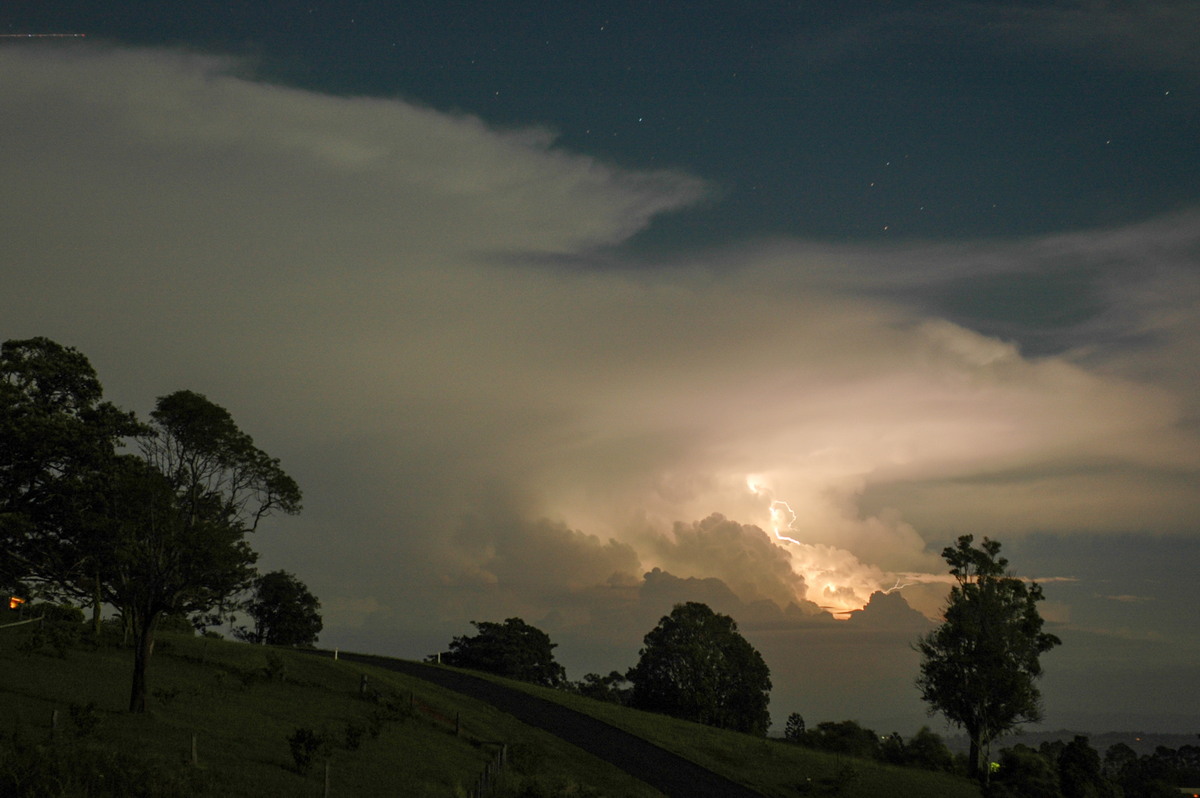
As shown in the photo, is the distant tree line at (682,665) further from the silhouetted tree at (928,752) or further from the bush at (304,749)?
the bush at (304,749)

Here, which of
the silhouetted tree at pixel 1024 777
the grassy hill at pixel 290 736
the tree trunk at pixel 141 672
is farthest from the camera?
the silhouetted tree at pixel 1024 777

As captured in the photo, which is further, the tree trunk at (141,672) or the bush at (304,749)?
the tree trunk at (141,672)

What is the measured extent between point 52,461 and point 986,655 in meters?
61.7

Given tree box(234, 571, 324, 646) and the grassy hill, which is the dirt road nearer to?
the grassy hill

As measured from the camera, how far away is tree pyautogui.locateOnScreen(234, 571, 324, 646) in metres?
109

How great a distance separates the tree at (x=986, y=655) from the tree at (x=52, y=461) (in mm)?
56968

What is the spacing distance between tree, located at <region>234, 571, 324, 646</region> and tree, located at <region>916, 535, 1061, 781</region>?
2916 inches

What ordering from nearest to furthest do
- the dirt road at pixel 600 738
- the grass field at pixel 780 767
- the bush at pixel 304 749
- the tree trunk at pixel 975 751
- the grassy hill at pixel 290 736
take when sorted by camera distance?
the grassy hill at pixel 290 736 < the bush at pixel 304 749 < the dirt road at pixel 600 738 < the grass field at pixel 780 767 < the tree trunk at pixel 975 751

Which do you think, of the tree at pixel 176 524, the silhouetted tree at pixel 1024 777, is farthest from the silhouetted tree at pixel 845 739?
the tree at pixel 176 524

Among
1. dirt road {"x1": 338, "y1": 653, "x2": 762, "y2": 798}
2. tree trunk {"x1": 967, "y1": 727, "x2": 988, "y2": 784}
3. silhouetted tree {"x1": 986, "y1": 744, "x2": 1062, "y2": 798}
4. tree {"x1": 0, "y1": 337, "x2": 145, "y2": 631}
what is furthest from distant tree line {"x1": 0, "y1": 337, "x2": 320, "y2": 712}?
tree trunk {"x1": 967, "y1": 727, "x2": 988, "y2": 784}

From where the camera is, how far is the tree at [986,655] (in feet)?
212

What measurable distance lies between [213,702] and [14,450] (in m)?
16.1

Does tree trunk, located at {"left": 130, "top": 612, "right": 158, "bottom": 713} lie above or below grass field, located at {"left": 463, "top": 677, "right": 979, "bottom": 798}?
above

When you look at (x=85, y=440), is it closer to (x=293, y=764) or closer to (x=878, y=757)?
(x=293, y=764)
